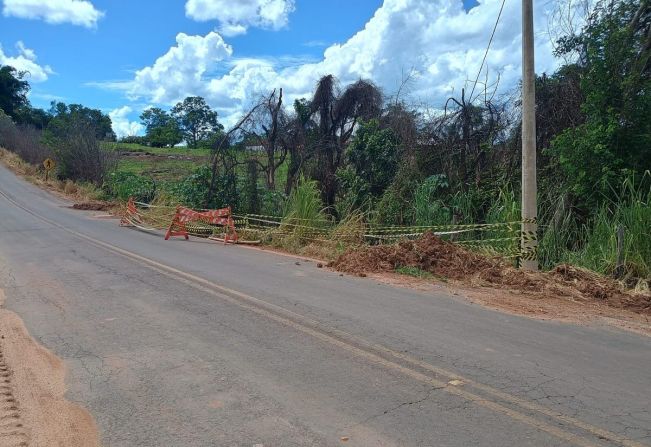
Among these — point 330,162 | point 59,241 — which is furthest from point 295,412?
point 330,162

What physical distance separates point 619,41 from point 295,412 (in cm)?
1044

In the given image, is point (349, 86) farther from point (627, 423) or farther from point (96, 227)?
point (627, 423)

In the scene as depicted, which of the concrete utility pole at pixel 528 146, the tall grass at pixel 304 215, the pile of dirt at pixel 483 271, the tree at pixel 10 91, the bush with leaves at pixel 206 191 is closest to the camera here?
the pile of dirt at pixel 483 271

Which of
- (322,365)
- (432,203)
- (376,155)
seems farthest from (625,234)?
(376,155)

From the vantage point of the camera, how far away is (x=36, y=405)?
4.47 m

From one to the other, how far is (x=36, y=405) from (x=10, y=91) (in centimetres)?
10249

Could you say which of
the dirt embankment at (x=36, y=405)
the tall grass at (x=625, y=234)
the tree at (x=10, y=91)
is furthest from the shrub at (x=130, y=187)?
the tree at (x=10, y=91)

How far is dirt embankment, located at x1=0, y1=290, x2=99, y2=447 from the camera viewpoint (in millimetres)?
3900

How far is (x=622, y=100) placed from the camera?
10.8 meters

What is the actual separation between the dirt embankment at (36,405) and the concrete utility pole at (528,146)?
8266 mm

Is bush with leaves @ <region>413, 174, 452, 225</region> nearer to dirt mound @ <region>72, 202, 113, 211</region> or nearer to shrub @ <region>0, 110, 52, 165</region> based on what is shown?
dirt mound @ <region>72, 202, 113, 211</region>

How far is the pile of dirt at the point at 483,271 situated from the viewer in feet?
28.7

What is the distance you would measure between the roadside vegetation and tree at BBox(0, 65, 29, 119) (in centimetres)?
7661

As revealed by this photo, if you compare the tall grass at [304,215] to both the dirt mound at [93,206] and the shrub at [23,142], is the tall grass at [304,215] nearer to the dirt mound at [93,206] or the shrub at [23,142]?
the dirt mound at [93,206]
